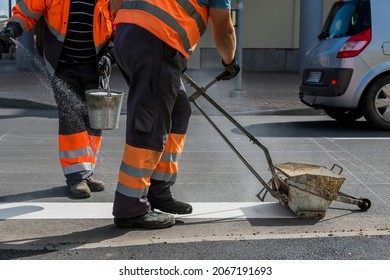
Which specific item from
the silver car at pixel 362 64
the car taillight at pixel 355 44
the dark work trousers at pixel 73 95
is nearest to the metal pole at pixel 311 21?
the silver car at pixel 362 64

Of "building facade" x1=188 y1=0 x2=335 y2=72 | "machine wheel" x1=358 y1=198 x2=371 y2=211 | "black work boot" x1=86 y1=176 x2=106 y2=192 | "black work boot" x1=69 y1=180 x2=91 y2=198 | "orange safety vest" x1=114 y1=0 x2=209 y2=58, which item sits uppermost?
"orange safety vest" x1=114 y1=0 x2=209 y2=58

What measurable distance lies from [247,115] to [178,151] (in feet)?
22.0

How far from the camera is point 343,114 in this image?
10438 mm

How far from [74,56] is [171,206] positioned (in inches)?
60.3

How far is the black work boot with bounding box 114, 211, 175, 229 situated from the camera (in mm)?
4480

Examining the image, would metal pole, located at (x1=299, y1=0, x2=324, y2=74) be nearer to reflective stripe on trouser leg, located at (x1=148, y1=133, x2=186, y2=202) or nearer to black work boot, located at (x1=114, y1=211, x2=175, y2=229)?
reflective stripe on trouser leg, located at (x1=148, y1=133, x2=186, y2=202)

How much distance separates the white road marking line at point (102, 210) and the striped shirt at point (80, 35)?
1178mm

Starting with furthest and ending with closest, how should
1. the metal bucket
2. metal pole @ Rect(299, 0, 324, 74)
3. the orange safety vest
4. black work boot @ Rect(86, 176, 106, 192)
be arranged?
metal pole @ Rect(299, 0, 324, 74) < black work boot @ Rect(86, 176, 106, 192) < the metal bucket < the orange safety vest

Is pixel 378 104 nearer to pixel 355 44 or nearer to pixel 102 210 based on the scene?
pixel 355 44

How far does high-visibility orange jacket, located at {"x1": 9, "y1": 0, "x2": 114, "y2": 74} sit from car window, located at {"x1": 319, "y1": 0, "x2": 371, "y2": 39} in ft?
16.0

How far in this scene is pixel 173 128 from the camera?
474cm

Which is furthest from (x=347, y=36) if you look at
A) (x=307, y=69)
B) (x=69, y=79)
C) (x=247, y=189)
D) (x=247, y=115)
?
(x=69, y=79)

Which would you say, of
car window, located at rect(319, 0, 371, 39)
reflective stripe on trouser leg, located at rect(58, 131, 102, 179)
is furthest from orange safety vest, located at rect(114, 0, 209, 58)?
car window, located at rect(319, 0, 371, 39)

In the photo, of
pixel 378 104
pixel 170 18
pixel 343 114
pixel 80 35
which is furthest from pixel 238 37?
pixel 170 18
